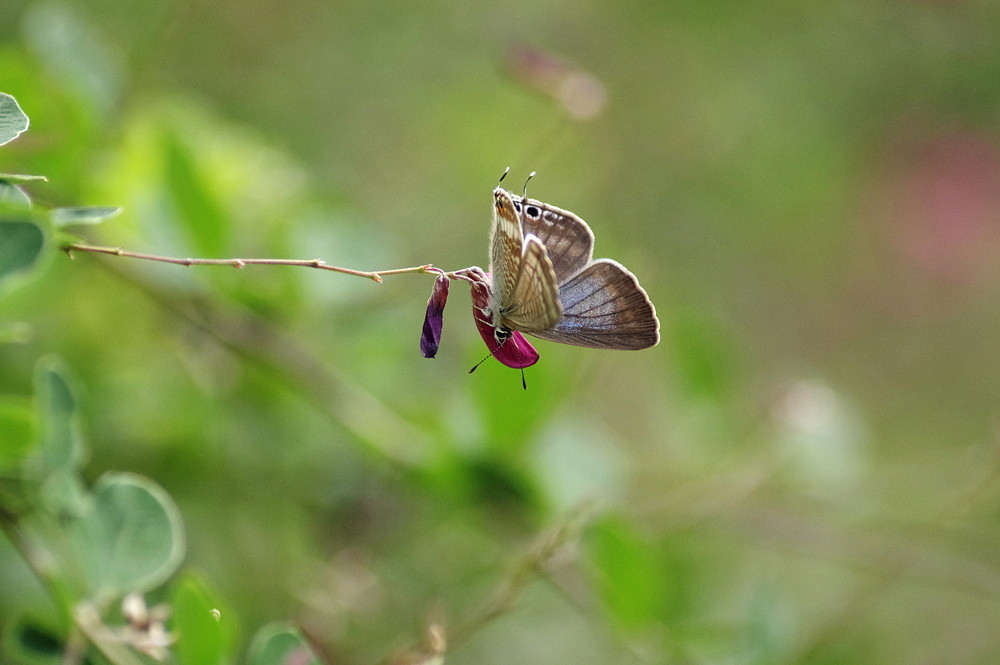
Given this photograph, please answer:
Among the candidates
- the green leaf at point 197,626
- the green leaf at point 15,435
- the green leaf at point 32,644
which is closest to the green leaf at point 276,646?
the green leaf at point 197,626

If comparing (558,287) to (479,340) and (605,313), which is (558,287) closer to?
(605,313)

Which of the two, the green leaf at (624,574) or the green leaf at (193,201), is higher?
the green leaf at (193,201)

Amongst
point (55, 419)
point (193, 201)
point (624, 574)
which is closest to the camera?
point (55, 419)

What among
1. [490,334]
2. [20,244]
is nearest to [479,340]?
[490,334]

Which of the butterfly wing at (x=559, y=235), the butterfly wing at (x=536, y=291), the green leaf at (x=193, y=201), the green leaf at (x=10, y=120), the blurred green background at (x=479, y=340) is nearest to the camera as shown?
the green leaf at (x=10, y=120)

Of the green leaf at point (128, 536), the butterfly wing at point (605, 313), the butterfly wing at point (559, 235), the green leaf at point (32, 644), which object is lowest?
the green leaf at point (32, 644)

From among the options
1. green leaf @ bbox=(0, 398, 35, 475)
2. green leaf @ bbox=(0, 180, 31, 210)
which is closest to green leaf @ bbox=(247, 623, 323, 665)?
→ green leaf @ bbox=(0, 398, 35, 475)

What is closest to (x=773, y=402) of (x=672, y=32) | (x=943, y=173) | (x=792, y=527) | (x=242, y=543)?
(x=792, y=527)

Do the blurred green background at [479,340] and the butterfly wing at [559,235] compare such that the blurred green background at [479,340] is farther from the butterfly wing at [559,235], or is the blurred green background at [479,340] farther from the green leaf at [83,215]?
the green leaf at [83,215]
